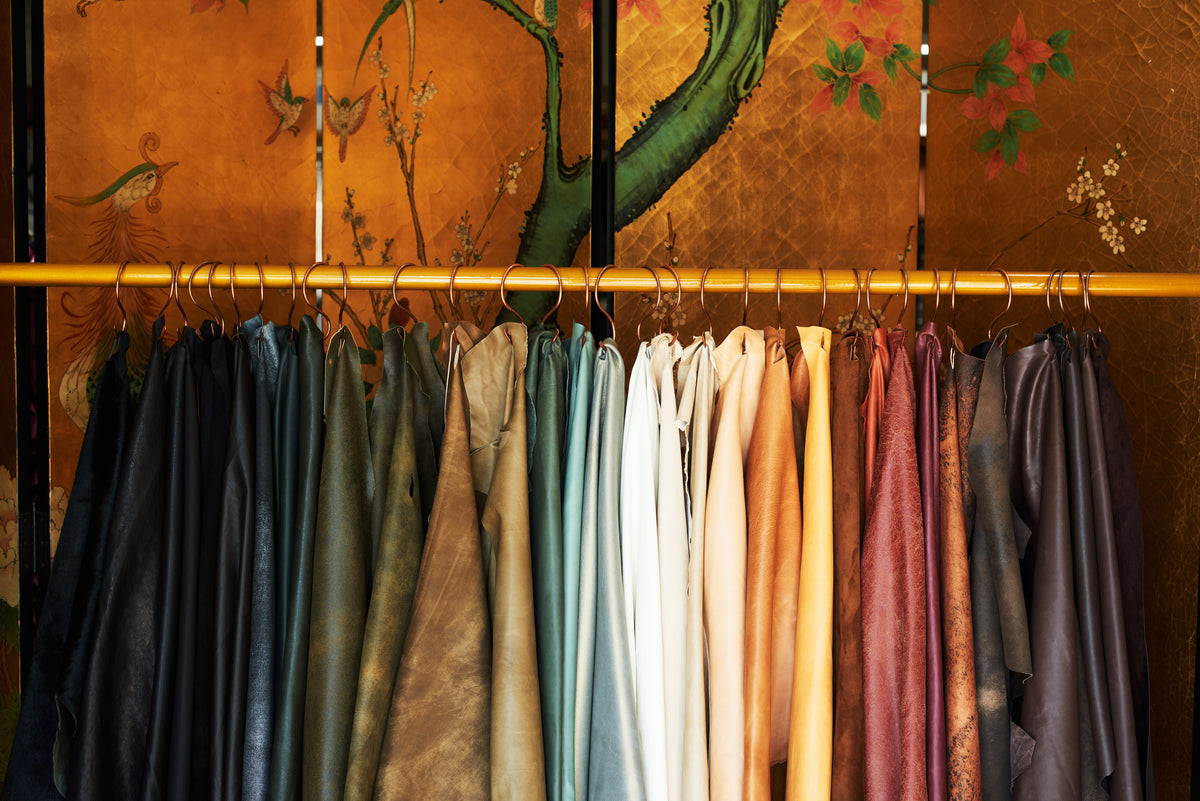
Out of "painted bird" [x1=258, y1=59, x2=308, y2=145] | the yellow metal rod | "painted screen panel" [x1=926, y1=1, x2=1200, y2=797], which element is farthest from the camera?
"painted bird" [x1=258, y1=59, x2=308, y2=145]

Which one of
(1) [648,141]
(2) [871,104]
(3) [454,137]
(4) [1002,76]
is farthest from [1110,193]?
(3) [454,137]

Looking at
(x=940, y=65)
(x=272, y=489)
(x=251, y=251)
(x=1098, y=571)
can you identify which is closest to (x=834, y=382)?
(x=1098, y=571)

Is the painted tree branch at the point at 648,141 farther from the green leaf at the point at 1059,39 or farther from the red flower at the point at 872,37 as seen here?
the green leaf at the point at 1059,39

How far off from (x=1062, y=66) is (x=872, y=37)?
38 centimetres

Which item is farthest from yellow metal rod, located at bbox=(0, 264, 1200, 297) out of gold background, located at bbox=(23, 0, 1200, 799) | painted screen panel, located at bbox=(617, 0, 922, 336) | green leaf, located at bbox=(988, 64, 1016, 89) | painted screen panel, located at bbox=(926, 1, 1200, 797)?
green leaf, located at bbox=(988, 64, 1016, 89)

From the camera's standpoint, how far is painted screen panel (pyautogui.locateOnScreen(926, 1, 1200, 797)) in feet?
4.83

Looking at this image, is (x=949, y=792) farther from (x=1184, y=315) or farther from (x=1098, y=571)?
(x=1184, y=315)

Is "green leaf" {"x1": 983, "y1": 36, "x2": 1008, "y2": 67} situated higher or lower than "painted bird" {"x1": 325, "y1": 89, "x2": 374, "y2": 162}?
higher

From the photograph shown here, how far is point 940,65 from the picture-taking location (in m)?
1.77

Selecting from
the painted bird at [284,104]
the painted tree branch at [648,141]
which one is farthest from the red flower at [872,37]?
the painted bird at [284,104]

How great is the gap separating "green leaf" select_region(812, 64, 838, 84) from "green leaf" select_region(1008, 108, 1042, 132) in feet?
1.19

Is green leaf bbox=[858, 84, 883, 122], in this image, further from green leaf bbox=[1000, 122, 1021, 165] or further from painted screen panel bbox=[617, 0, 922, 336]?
green leaf bbox=[1000, 122, 1021, 165]

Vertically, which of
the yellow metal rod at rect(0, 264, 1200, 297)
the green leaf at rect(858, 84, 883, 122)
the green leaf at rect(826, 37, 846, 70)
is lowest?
the yellow metal rod at rect(0, 264, 1200, 297)

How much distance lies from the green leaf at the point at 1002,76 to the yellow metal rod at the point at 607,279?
0.76 m
